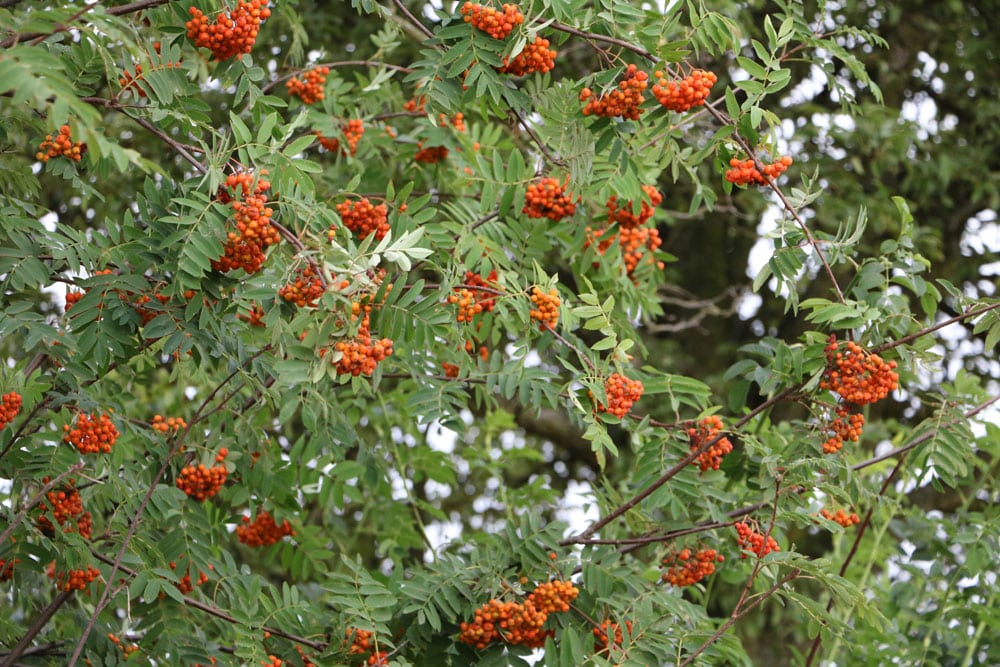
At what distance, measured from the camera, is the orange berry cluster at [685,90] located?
274cm

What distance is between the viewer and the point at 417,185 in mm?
4152

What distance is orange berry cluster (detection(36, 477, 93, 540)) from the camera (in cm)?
277

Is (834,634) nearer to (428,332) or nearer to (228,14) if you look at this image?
(428,332)

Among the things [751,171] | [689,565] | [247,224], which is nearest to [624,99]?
[751,171]

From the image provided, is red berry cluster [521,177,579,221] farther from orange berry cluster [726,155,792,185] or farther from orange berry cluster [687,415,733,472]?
orange berry cluster [687,415,733,472]

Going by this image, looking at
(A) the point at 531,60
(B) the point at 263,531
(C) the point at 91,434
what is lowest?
(B) the point at 263,531

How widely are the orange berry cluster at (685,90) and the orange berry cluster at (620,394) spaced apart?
2.25 feet

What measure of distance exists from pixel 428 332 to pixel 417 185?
5.38 feet

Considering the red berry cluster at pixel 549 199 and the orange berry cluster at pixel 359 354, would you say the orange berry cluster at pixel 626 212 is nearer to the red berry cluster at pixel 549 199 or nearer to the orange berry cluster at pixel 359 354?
Result: the red berry cluster at pixel 549 199

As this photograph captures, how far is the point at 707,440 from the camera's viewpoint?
9.80 ft

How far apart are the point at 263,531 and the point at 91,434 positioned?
921 mm

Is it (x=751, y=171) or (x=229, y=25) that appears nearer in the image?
(x=229, y=25)

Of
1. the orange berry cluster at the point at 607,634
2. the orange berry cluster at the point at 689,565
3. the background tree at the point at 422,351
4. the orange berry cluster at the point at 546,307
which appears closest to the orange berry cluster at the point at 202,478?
the background tree at the point at 422,351

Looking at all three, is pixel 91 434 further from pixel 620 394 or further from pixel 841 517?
pixel 841 517
